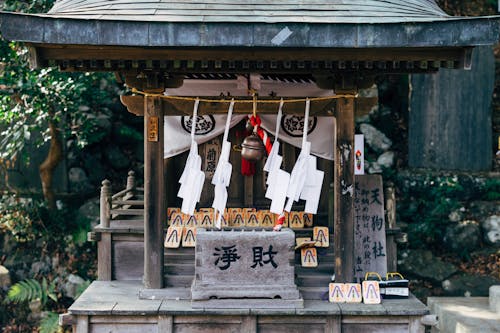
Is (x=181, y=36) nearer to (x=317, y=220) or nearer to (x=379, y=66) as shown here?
(x=379, y=66)

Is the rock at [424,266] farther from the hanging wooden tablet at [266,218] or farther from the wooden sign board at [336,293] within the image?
the wooden sign board at [336,293]

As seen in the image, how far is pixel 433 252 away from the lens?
47.2 feet

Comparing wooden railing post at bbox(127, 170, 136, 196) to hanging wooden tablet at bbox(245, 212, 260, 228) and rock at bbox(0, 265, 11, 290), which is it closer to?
hanging wooden tablet at bbox(245, 212, 260, 228)

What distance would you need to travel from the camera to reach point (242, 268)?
7.98 m

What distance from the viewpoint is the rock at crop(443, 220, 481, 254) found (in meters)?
14.1

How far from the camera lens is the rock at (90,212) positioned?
46.4 feet

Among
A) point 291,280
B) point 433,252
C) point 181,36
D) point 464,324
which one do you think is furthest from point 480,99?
point 181,36

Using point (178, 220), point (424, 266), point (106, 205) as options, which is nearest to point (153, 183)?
point (106, 205)

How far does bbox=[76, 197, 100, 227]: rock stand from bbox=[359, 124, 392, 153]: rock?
6.81 m

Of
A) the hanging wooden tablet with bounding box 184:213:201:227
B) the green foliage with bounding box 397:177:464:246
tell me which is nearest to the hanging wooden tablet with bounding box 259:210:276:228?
the hanging wooden tablet with bounding box 184:213:201:227

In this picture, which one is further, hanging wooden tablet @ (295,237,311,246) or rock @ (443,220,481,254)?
rock @ (443,220,481,254)

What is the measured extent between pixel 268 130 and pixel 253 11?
8.82ft

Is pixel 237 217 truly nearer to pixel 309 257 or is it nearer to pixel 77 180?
pixel 309 257

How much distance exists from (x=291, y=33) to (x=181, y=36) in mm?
1261
